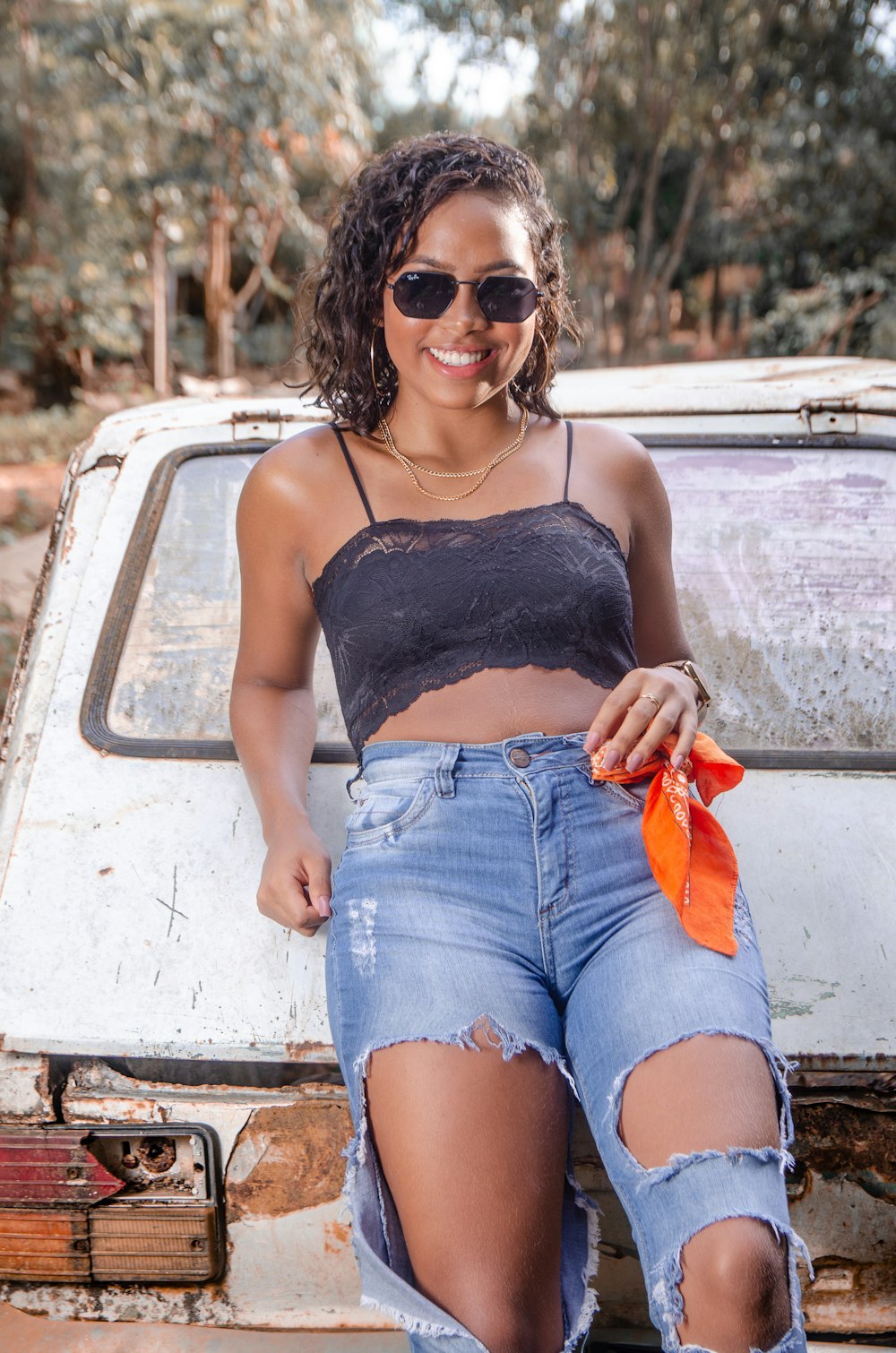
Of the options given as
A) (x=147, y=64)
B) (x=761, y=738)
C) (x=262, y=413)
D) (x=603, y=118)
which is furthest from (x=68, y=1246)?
(x=603, y=118)

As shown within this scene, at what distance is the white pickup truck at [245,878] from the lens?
159 cm

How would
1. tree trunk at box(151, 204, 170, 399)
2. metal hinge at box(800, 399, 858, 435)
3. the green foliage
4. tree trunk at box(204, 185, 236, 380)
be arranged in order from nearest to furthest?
1. metal hinge at box(800, 399, 858, 435)
2. the green foliage
3. tree trunk at box(204, 185, 236, 380)
4. tree trunk at box(151, 204, 170, 399)

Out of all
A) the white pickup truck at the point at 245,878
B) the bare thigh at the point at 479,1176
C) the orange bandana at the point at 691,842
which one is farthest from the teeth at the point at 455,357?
the bare thigh at the point at 479,1176

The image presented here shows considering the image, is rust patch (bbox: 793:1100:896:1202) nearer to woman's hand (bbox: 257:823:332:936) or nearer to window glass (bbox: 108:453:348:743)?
woman's hand (bbox: 257:823:332:936)

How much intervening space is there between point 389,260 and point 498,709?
88 centimetres

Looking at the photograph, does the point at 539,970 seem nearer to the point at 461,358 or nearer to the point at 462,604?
the point at 462,604

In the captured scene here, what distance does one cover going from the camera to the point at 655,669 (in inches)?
71.6

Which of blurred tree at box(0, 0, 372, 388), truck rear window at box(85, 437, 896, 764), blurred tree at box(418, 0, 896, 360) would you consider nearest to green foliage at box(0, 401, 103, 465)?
blurred tree at box(0, 0, 372, 388)

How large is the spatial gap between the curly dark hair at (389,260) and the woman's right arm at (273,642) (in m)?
0.25

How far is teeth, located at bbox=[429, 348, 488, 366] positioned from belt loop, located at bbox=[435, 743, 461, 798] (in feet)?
2.32

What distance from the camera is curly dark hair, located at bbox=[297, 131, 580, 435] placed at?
6.72 feet

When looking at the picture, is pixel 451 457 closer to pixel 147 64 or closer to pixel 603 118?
pixel 147 64

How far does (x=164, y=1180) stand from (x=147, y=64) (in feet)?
37.1

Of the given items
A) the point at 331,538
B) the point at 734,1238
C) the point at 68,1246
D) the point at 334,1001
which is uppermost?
the point at 331,538
